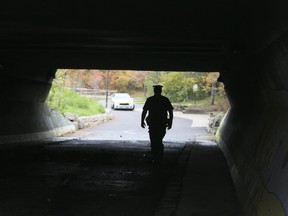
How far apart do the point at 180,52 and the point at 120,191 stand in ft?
27.7

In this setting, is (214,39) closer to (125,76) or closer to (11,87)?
(11,87)

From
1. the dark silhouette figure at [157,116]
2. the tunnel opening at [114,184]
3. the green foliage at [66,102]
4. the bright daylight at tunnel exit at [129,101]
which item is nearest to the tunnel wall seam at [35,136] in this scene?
the bright daylight at tunnel exit at [129,101]

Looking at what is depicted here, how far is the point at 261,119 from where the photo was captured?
8.64 metres

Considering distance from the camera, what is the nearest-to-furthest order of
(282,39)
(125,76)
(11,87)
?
(282,39) < (11,87) < (125,76)

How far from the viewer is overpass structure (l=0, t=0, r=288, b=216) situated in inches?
248

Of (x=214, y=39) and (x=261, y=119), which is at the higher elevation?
(x=214, y=39)

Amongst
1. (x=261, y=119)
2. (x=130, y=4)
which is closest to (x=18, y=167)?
(x=130, y=4)

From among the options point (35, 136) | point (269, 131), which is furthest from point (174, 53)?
point (269, 131)

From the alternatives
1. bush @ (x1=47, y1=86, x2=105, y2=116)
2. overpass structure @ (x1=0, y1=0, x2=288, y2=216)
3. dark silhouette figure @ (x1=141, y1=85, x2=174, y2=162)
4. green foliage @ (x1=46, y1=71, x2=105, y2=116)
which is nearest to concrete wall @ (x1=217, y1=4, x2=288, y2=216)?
overpass structure @ (x1=0, y1=0, x2=288, y2=216)

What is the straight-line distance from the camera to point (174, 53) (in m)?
16.4

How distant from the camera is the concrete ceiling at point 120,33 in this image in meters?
A: 9.30

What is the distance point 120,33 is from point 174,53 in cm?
436

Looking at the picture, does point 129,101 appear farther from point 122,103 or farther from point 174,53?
point 174,53

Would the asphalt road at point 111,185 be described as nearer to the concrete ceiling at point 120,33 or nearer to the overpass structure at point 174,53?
the overpass structure at point 174,53
